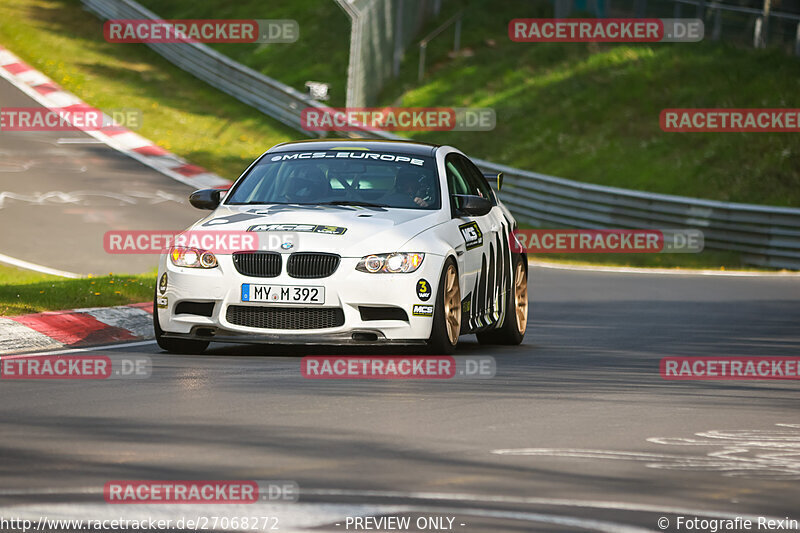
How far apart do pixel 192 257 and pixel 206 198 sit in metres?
0.98

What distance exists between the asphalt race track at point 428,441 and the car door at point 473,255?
0.50 m

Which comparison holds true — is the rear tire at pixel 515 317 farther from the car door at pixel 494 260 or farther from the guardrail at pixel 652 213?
the guardrail at pixel 652 213

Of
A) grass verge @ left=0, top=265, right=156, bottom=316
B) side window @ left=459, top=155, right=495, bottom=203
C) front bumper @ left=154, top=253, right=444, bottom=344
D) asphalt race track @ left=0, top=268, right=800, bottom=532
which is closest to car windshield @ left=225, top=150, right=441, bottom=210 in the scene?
side window @ left=459, top=155, right=495, bottom=203

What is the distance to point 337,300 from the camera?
1033 cm

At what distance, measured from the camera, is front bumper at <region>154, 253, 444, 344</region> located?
10344 mm

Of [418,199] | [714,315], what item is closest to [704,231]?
[714,315]

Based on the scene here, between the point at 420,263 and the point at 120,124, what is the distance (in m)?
Answer: 25.3

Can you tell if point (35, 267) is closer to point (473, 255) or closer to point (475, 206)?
point (473, 255)

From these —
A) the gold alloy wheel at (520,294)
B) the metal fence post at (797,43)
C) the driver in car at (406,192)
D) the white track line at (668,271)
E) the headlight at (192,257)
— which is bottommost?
the white track line at (668,271)

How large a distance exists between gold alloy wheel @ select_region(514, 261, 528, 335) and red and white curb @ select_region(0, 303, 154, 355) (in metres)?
3.17

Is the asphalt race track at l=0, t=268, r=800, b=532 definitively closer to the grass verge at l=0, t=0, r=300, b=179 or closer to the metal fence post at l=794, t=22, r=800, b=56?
the grass verge at l=0, t=0, r=300, b=179

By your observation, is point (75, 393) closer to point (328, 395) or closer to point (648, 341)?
point (328, 395)

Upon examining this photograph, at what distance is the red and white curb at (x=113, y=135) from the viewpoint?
98.1 ft

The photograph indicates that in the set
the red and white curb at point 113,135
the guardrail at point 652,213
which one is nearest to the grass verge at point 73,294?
the red and white curb at point 113,135
